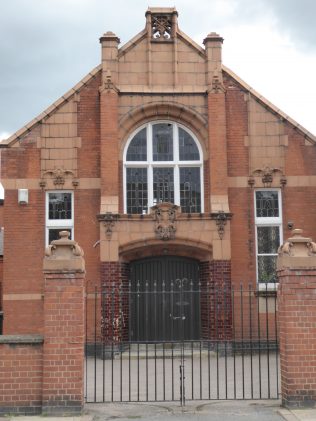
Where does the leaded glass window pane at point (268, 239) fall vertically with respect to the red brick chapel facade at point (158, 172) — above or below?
below

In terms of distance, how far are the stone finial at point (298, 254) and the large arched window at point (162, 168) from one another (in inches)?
321

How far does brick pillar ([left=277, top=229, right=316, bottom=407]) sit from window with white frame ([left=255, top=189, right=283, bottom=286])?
808 cm

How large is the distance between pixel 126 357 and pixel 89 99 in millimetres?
7370

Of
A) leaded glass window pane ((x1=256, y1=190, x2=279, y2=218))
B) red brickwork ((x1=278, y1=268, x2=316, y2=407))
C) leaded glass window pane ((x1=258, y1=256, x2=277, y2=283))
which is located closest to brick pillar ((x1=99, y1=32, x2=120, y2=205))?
leaded glass window pane ((x1=256, y1=190, x2=279, y2=218))

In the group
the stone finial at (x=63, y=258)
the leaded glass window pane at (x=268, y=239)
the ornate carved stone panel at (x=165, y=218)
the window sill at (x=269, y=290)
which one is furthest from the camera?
the leaded glass window pane at (x=268, y=239)

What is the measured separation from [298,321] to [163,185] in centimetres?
893

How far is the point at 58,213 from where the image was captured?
18.5 m

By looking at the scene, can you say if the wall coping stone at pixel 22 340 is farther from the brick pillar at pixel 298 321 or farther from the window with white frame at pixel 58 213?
the window with white frame at pixel 58 213

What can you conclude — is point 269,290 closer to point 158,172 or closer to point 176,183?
point 176,183

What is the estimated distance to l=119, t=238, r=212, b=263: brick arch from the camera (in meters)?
17.8

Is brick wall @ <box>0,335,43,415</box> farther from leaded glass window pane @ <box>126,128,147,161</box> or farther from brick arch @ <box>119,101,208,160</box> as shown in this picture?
leaded glass window pane @ <box>126,128,147,161</box>

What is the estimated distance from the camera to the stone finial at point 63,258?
9.91m

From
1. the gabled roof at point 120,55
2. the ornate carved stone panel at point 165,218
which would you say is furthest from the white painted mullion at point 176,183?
the gabled roof at point 120,55

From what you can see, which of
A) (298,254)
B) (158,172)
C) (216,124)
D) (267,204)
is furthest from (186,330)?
(298,254)
